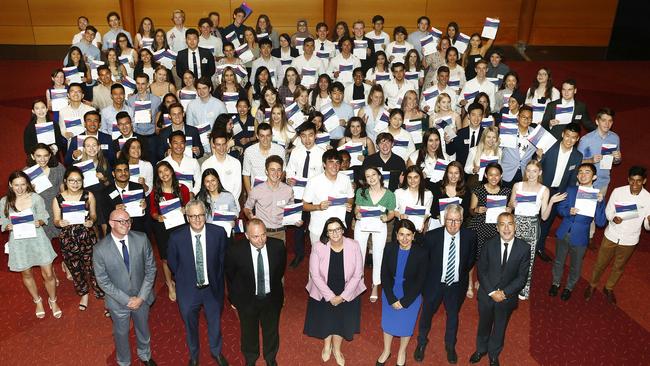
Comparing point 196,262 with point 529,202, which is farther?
point 529,202

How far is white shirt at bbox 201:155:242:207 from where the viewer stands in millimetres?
6375

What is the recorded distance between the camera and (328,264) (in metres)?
4.95

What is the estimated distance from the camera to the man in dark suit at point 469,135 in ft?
23.2

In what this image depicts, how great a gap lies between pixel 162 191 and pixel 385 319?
2.57 metres

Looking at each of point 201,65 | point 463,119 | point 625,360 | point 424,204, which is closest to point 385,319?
point 424,204

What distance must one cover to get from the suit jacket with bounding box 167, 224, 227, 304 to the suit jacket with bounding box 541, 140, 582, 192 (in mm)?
3885

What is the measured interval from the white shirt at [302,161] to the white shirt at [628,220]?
3.15 m

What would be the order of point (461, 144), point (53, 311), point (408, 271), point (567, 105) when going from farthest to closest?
point (567, 105) → point (461, 144) → point (53, 311) → point (408, 271)

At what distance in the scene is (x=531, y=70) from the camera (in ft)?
48.6

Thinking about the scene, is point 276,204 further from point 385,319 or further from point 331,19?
point 331,19

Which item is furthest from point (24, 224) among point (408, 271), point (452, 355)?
point (452, 355)

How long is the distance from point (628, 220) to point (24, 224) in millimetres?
6011

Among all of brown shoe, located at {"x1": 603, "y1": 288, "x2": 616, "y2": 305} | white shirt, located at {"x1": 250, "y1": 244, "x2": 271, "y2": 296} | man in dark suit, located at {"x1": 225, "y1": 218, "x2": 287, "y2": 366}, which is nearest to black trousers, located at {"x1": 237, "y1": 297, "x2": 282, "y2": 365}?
man in dark suit, located at {"x1": 225, "y1": 218, "x2": 287, "y2": 366}

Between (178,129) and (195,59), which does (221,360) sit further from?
(195,59)
